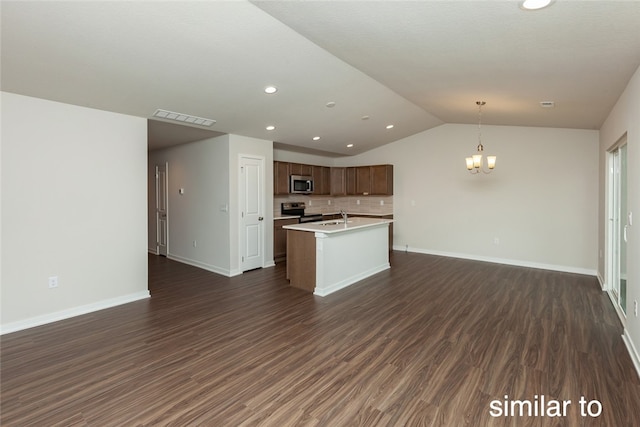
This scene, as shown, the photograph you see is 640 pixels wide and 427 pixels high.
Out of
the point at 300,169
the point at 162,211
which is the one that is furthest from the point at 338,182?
the point at 162,211

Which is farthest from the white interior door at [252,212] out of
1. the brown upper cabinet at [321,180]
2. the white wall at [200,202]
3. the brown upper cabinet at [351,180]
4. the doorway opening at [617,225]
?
the doorway opening at [617,225]

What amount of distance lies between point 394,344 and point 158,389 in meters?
1.99

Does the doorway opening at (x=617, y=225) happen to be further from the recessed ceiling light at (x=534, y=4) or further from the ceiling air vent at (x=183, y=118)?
the ceiling air vent at (x=183, y=118)

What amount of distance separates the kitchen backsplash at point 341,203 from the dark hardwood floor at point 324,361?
3617mm

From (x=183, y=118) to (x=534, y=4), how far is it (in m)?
4.06

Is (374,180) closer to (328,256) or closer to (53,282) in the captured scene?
(328,256)

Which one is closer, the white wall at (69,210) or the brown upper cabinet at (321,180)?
the white wall at (69,210)

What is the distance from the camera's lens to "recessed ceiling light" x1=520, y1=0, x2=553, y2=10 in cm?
186

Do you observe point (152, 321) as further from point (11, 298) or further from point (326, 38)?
point (326, 38)

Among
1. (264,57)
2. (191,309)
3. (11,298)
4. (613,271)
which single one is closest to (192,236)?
(191,309)

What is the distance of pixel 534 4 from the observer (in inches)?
74.5

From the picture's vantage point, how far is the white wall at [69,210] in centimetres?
332

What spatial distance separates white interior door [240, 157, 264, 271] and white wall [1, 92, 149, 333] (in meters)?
1.71

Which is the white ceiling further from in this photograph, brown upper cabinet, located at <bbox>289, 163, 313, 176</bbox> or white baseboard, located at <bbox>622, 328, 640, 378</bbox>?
Answer: brown upper cabinet, located at <bbox>289, 163, 313, 176</bbox>
